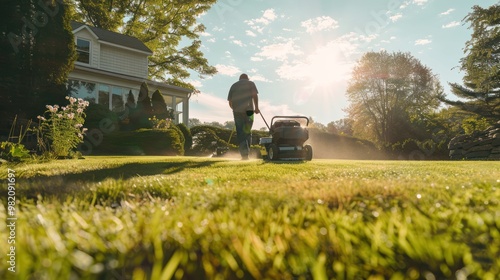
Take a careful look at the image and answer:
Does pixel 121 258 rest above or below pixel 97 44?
below

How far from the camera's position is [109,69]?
2516 cm

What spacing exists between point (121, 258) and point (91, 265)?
88mm

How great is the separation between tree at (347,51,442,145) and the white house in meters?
22.4

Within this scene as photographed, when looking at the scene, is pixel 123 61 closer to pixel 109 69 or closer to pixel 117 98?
pixel 109 69

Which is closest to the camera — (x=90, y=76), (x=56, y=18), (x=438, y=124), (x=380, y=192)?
(x=380, y=192)

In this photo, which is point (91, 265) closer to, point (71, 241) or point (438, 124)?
point (71, 241)

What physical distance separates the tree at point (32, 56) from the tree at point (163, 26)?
1806cm

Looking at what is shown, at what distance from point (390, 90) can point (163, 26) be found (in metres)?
24.9

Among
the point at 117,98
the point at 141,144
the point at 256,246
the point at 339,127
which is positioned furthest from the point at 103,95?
the point at 339,127

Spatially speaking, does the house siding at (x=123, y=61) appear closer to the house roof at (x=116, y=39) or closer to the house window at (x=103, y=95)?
the house roof at (x=116, y=39)

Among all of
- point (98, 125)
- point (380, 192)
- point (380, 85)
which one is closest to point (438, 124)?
point (380, 85)

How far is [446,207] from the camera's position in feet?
6.15

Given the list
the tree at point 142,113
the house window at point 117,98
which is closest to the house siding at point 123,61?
the house window at point 117,98

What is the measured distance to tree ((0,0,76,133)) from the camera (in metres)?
11.6
